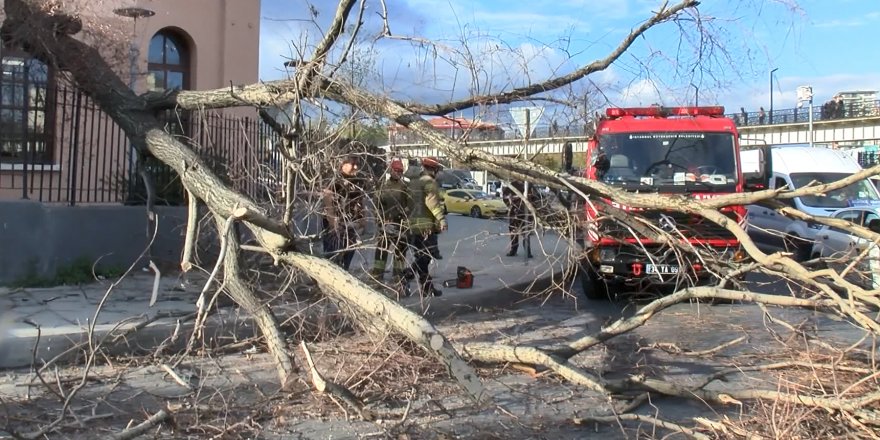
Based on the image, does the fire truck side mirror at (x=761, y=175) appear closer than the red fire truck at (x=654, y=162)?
No

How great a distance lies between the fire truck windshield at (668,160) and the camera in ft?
32.5

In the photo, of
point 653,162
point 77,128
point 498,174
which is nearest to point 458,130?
point 498,174

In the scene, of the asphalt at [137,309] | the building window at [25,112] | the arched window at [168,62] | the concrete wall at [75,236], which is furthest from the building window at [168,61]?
the asphalt at [137,309]

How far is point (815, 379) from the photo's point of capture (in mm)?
4980

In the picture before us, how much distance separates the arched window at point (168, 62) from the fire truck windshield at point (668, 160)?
820 cm

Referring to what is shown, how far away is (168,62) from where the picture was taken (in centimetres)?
1438

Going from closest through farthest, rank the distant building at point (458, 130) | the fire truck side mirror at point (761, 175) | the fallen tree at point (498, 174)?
the fallen tree at point (498, 174) < the distant building at point (458, 130) < the fire truck side mirror at point (761, 175)

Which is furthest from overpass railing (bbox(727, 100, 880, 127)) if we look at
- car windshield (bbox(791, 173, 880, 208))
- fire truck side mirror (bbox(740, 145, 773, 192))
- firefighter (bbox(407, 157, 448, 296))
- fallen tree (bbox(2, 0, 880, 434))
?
fallen tree (bbox(2, 0, 880, 434))

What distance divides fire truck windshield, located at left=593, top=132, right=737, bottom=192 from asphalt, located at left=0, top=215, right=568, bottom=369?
167 centimetres

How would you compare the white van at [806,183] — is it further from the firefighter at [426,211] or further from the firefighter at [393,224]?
the firefighter at [393,224]

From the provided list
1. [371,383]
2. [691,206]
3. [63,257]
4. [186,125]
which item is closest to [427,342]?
[371,383]

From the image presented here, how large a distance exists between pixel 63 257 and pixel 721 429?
7403 mm

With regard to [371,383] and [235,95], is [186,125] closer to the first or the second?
[235,95]

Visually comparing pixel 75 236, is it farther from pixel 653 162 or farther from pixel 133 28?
pixel 653 162
